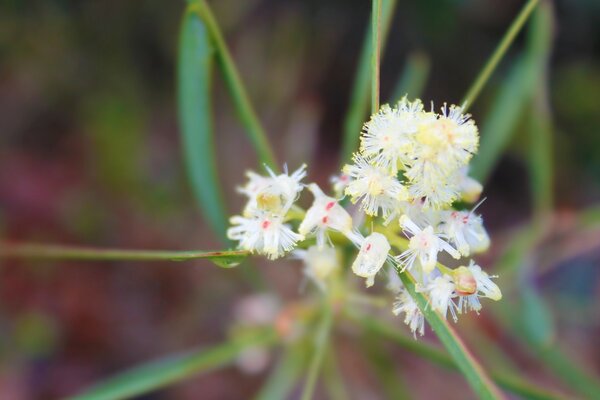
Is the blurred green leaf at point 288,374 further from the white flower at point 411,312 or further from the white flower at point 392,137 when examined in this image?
the white flower at point 392,137

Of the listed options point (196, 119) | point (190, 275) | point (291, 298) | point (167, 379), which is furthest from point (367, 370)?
point (196, 119)

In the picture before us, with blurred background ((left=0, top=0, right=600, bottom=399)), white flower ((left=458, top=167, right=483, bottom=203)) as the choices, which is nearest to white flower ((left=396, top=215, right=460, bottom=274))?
white flower ((left=458, top=167, right=483, bottom=203))

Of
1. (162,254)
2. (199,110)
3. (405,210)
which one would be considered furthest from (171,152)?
(405,210)

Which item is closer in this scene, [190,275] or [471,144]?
[471,144]

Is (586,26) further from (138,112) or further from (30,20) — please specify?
(30,20)

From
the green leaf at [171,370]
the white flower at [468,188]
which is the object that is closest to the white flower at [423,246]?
the white flower at [468,188]

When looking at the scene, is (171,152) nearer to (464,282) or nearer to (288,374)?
(288,374)
